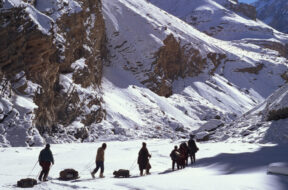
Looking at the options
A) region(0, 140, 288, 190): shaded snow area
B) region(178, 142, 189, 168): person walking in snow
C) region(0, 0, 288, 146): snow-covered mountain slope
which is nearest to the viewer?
region(0, 140, 288, 190): shaded snow area

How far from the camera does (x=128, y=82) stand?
50562 millimetres

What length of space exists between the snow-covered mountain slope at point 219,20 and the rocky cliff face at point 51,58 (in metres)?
72.2

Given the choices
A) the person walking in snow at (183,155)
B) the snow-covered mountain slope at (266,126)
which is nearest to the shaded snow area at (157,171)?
the person walking in snow at (183,155)

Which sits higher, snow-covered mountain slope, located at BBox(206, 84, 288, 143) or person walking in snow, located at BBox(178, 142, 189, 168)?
snow-covered mountain slope, located at BBox(206, 84, 288, 143)

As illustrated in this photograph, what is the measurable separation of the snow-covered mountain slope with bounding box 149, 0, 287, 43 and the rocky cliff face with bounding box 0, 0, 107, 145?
72.2m

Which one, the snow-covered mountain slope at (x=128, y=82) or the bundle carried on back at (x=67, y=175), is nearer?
the bundle carried on back at (x=67, y=175)

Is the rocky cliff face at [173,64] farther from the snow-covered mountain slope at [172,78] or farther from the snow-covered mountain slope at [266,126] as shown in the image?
the snow-covered mountain slope at [266,126]

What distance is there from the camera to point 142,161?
45.5ft

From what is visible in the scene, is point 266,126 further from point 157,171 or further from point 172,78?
point 172,78

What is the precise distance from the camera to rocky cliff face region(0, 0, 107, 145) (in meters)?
28.4

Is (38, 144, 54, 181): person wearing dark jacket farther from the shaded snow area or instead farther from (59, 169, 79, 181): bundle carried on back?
(59, 169, 79, 181): bundle carried on back

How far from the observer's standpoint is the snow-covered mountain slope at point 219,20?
108312 mm

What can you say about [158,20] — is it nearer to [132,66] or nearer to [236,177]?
[132,66]

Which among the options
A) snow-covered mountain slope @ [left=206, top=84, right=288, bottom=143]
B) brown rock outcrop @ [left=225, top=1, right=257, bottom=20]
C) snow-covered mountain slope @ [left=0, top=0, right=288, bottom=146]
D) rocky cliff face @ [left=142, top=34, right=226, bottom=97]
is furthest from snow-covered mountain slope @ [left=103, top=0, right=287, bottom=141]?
brown rock outcrop @ [left=225, top=1, right=257, bottom=20]
